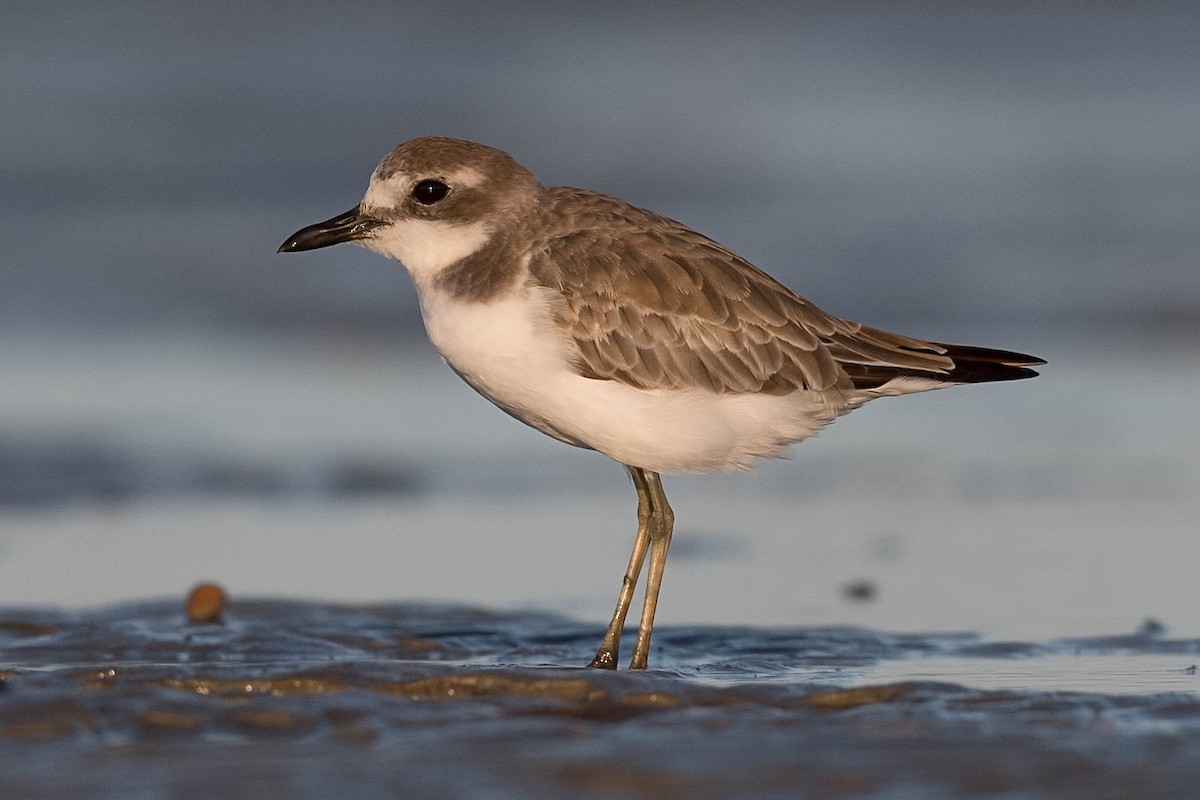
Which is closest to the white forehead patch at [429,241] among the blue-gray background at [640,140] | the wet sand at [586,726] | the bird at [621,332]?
the bird at [621,332]

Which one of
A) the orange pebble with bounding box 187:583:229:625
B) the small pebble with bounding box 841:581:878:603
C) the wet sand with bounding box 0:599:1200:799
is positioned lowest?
the wet sand with bounding box 0:599:1200:799

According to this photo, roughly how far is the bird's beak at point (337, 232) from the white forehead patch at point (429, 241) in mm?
52

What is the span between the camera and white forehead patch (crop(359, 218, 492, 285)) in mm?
7324

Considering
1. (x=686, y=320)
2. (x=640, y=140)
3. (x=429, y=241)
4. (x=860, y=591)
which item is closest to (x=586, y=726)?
(x=686, y=320)

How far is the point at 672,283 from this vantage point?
738cm

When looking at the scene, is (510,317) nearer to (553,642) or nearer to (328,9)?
(553,642)

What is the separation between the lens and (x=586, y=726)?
5.76 m

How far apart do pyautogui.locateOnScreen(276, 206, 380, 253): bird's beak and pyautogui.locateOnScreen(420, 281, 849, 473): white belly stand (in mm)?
376

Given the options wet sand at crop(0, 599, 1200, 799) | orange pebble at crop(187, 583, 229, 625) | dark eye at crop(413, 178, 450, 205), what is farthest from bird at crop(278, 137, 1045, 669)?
orange pebble at crop(187, 583, 229, 625)

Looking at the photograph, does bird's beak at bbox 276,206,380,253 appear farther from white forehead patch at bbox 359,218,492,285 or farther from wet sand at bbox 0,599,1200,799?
wet sand at bbox 0,599,1200,799

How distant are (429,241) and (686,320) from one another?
3.36 ft

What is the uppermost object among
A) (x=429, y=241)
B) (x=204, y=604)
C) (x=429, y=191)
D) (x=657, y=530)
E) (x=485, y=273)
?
(x=429, y=191)

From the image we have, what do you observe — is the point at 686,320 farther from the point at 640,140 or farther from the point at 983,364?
the point at 640,140

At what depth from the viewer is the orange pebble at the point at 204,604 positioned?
7.86 meters
